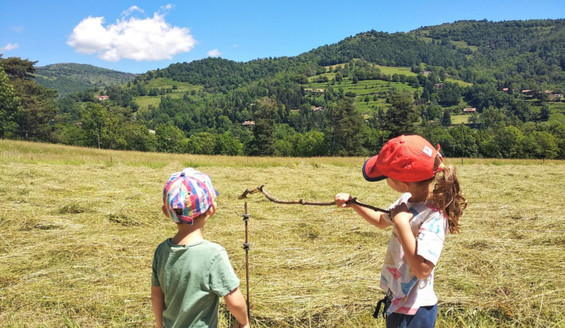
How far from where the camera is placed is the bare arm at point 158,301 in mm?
1499

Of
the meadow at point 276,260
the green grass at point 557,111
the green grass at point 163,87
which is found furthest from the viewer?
the green grass at point 163,87

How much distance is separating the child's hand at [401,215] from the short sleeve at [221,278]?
75 cm

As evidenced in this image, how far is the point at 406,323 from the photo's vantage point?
1.49 metres

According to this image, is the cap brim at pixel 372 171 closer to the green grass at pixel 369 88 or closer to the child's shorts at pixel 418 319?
the child's shorts at pixel 418 319

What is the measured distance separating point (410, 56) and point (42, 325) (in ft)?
695

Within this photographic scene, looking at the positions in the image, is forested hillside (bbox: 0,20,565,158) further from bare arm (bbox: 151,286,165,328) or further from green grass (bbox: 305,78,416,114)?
bare arm (bbox: 151,286,165,328)

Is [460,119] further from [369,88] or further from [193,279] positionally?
[193,279]

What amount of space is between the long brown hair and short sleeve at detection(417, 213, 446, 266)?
0.17 ft

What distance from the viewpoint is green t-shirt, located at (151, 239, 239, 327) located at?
135 cm

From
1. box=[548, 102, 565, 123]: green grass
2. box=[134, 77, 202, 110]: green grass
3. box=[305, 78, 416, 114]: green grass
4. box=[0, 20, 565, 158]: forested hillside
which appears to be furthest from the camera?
box=[134, 77, 202, 110]: green grass

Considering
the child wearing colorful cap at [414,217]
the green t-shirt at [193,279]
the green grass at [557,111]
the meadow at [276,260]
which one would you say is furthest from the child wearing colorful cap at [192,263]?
the green grass at [557,111]

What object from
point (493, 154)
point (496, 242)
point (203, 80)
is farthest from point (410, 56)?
point (496, 242)

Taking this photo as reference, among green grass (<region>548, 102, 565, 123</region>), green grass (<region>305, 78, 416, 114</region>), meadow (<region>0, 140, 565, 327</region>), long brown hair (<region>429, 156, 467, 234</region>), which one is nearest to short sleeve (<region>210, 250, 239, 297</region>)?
long brown hair (<region>429, 156, 467, 234</region>)

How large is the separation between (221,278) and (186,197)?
0.39 m
